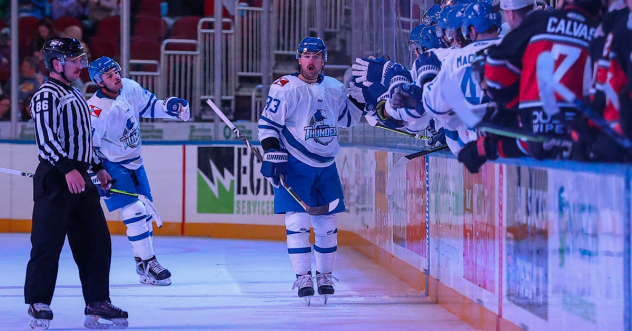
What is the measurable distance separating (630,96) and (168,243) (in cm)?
484

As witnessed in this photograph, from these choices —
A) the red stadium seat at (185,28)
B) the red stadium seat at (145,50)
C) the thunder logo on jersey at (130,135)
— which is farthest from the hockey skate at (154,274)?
the red stadium seat at (185,28)

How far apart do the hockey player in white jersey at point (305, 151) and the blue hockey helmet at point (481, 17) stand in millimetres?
1172

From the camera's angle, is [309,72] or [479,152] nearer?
[479,152]

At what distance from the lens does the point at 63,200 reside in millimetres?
3205

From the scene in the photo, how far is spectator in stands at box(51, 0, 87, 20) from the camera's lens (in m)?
8.41

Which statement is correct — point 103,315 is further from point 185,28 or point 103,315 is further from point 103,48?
point 103,48

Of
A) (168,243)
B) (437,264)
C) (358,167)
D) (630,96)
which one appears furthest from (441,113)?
(168,243)

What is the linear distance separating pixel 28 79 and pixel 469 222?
5.64 metres

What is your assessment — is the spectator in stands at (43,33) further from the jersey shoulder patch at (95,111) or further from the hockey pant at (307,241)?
the hockey pant at (307,241)

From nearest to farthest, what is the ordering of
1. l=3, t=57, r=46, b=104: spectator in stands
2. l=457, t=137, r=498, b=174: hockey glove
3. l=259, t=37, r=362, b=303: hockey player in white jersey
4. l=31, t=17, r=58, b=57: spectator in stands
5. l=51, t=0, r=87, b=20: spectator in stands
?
Answer: l=457, t=137, r=498, b=174: hockey glove → l=259, t=37, r=362, b=303: hockey player in white jersey → l=3, t=57, r=46, b=104: spectator in stands → l=31, t=17, r=58, b=57: spectator in stands → l=51, t=0, r=87, b=20: spectator in stands

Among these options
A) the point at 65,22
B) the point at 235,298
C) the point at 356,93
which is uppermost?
the point at 65,22

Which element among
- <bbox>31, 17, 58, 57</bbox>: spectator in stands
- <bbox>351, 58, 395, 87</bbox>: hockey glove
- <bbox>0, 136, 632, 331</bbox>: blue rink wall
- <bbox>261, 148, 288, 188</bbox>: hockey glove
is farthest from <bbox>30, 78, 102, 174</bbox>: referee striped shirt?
<bbox>31, 17, 58, 57</bbox>: spectator in stands

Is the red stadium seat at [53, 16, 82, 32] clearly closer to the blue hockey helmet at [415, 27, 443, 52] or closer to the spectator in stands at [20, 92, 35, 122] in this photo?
the spectator in stands at [20, 92, 35, 122]

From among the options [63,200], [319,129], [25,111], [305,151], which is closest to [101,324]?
[63,200]
